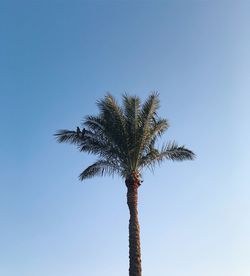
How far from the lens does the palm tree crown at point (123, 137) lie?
27859 millimetres

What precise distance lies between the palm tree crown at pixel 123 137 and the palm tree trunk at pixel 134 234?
0.97m

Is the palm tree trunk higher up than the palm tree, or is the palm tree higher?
the palm tree

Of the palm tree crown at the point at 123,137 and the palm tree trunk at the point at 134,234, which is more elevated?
the palm tree crown at the point at 123,137

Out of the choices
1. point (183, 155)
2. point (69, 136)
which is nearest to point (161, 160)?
point (183, 155)

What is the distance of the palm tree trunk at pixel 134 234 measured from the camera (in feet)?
82.9

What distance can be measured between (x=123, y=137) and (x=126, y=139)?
0.67 feet

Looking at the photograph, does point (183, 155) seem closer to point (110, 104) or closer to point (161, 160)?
point (161, 160)

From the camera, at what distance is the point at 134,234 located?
85.5 ft

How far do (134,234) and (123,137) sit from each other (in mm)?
5480

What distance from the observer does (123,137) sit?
27828 millimetres

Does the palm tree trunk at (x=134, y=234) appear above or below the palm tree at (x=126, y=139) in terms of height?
below

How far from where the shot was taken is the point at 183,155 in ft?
98.2

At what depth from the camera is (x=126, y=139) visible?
27828 millimetres

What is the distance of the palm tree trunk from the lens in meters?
25.3
